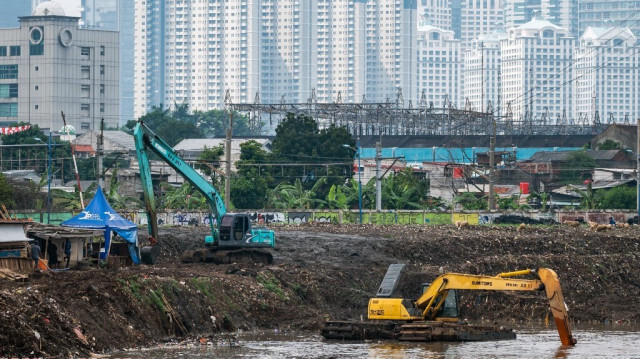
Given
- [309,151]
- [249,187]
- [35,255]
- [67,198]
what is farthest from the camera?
[309,151]

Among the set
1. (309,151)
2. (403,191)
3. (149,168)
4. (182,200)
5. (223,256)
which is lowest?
(223,256)

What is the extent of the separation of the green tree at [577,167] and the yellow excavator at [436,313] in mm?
79800

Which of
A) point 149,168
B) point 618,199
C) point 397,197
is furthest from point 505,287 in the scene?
point 618,199

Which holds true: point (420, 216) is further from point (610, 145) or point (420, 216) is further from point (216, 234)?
point (610, 145)

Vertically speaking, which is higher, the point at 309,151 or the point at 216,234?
the point at 309,151

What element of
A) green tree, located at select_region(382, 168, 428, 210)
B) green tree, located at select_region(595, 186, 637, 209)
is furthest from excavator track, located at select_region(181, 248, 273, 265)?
green tree, located at select_region(595, 186, 637, 209)

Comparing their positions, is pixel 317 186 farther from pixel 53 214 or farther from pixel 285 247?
pixel 285 247

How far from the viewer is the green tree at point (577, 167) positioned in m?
114

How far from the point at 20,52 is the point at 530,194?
106 meters

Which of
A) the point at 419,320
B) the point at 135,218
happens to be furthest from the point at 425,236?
the point at 419,320

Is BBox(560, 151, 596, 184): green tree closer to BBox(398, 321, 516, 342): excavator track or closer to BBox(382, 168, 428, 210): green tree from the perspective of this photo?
BBox(382, 168, 428, 210): green tree

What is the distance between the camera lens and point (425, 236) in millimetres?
63844

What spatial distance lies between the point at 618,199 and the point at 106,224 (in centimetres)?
5940

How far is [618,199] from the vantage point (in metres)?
96.3
